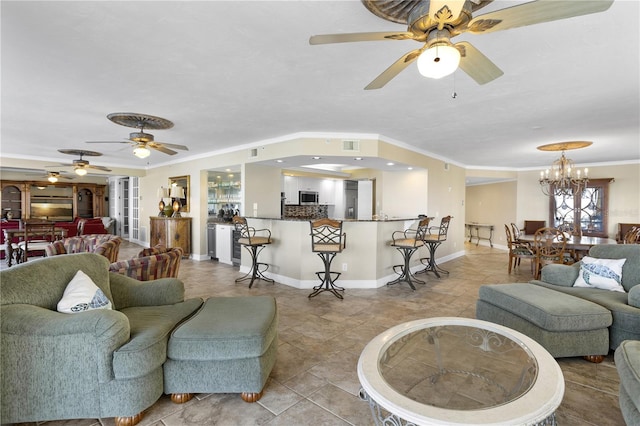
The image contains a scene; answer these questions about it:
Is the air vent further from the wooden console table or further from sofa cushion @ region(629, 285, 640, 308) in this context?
the wooden console table

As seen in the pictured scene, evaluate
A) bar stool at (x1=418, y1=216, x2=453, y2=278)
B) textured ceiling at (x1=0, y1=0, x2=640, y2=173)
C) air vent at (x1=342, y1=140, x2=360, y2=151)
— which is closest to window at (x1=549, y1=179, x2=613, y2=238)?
textured ceiling at (x1=0, y1=0, x2=640, y2=173)

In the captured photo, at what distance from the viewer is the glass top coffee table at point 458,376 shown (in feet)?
4.22

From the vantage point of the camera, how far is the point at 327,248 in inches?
168

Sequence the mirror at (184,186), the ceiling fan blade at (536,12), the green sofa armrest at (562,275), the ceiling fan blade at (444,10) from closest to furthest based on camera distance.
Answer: the ceiling fan blade at (536,12)
the ceiling fan blade at (444,10)
the green sofa armrest at (562,275)
the mirror at (184,186)

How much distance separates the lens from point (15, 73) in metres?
2.76

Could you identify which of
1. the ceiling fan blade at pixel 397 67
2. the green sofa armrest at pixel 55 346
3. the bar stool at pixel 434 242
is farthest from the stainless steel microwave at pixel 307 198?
the green sofa armrest at pixel 55 346

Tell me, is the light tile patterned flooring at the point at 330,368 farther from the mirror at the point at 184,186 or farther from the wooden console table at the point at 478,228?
the wooden console table at the point at 478,228

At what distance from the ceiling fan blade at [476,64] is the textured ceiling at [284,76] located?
372 millimetres

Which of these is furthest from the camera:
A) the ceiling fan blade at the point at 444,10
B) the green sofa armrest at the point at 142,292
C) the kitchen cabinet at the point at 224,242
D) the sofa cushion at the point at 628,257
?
the kitchen cabinet at the point at 224,242

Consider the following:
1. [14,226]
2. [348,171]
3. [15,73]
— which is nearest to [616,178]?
[348,171]

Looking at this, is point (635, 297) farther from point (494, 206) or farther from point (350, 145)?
point (494, 206)

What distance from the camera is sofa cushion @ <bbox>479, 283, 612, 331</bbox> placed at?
2.49m

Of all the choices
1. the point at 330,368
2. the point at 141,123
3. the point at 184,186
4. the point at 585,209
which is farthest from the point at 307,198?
the point at 585,209

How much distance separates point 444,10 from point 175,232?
7072 millimetres
